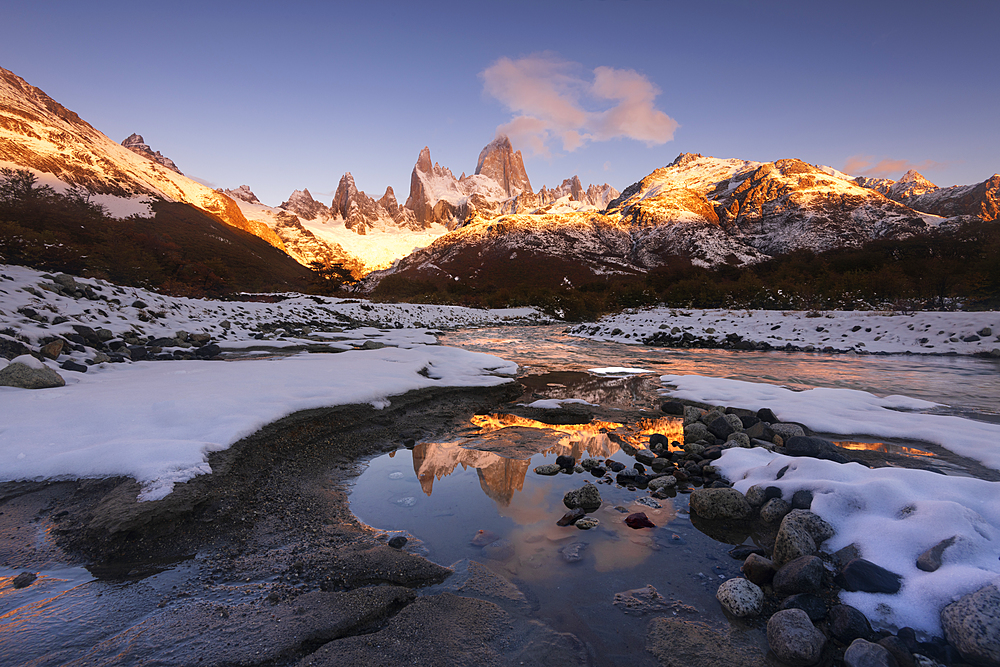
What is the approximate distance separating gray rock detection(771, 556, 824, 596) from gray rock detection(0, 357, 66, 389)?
860 centimetres

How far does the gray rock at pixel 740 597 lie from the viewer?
2.41 meters

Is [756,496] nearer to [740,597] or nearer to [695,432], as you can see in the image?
[740,597]

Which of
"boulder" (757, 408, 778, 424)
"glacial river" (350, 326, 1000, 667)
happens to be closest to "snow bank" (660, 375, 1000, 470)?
"boulder" (757, 408, 778, 424)

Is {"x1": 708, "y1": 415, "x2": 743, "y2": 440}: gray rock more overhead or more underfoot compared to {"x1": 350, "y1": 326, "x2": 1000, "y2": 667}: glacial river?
more overhead

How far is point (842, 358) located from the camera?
45.2 ft

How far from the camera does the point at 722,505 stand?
360 cm

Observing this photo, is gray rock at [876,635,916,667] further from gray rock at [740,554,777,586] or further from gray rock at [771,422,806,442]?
gray rock at [771,422,806,442]

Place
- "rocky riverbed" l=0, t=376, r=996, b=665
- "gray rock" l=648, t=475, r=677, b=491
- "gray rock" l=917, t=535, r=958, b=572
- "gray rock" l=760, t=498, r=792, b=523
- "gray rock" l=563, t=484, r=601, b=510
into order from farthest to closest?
1. "gray rock" l=648, t=475, r=677, b=491
2. "gray rock" l=563, t=484, r=601, b=510
3. "gray rock" l=760, t=498, r=792, b=523
4. "gray rock" l=917, t=535, r=958, b=572
5. "rocky riverbed" l=0, t=376, r=996, b=665

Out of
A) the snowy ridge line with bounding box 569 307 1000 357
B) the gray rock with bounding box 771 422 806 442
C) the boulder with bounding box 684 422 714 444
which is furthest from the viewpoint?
the snowy ridge line with bounding box 569 307 1000 357

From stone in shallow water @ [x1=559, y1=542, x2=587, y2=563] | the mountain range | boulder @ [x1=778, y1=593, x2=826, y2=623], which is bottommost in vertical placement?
stone in shallow water @ [x1=559, y1=542, x2=587, y2=563]

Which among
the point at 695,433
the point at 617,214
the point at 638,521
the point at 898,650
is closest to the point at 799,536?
the point at 898,650

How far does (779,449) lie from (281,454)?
608 cm

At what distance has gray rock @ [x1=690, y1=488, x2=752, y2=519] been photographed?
11.7 ft

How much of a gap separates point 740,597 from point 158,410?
5.83 m
